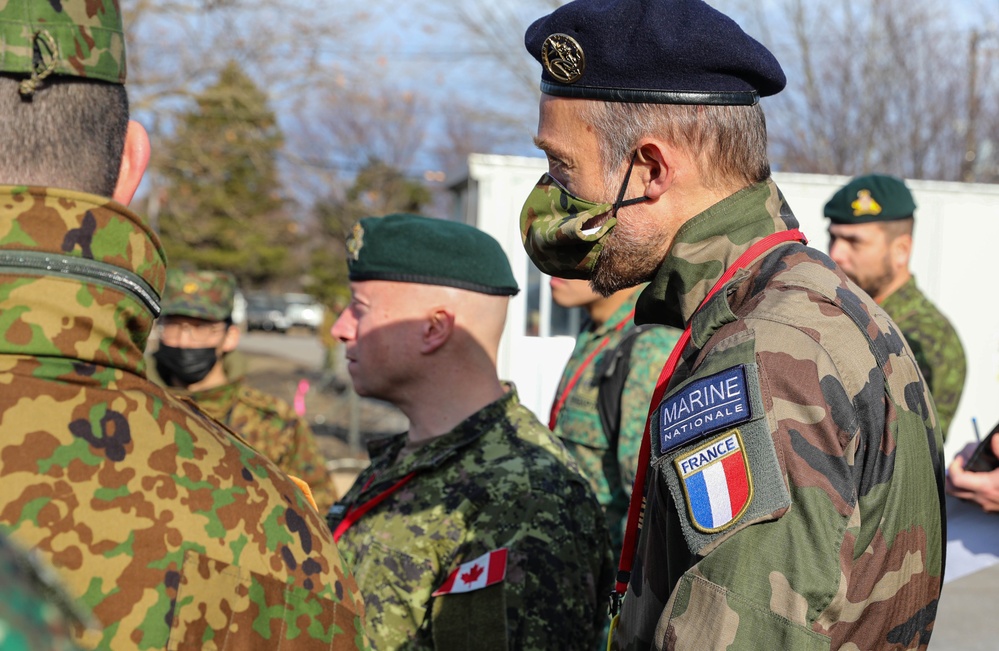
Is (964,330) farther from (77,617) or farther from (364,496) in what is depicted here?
(77,617)

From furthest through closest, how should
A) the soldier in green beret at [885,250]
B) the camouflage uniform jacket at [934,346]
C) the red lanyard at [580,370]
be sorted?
the soldier in green beret at [885,250]
the camouflage uniform jacket at [934,346]
the red lanyard at [580,370]

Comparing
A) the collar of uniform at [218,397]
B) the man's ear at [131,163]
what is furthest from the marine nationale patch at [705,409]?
the collar of uniform at [218,397]

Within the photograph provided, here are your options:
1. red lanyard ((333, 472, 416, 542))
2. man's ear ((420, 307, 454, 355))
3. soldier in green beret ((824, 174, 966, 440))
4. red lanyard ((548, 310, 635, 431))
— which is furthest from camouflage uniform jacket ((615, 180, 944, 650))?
soldier in green beret ((824, 174, 966, 440))

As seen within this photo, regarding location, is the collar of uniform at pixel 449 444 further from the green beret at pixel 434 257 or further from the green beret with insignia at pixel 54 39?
the green beret with insignia at pixel 54 39

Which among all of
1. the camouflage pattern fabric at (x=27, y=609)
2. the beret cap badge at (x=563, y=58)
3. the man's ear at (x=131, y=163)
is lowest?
the camouflage pattern fabric at (x=27, y=609)

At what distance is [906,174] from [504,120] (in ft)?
23.7

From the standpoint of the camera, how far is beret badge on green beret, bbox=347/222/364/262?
3.12 meters

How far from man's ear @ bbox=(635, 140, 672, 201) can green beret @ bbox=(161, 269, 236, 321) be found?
12.9 ft

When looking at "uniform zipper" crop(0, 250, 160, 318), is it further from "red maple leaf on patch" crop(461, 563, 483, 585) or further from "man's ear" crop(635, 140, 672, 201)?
"red maple leaf on patch" crop(461, 563, 483, 585)

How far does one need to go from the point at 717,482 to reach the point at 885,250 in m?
3.90

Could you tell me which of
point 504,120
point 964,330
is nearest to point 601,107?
point 964,330

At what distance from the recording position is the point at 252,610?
1.35 metres

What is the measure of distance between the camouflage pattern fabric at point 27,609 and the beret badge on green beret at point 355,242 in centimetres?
253

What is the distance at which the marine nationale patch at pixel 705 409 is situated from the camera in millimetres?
1468
